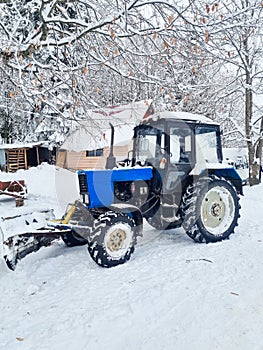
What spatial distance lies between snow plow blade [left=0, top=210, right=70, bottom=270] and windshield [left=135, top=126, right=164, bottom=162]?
6.20 feet

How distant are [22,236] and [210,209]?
2.89m

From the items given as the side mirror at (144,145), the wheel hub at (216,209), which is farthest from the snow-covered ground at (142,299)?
the side mirror at (144,145)

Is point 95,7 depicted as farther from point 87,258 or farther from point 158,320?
point 158,320

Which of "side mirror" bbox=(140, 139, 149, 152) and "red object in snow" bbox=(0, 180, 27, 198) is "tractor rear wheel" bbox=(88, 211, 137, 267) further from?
"red object in snow" bbox=(0, 180, 27, 198)

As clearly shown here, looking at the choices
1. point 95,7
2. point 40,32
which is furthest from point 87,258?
point 95,7

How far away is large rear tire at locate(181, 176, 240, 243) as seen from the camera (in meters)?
4.77

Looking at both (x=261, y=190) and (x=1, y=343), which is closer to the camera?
(x=1, y=343)

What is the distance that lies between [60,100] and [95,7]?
50.2 inches

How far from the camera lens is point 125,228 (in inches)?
167

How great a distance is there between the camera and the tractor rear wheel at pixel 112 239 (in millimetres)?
4008

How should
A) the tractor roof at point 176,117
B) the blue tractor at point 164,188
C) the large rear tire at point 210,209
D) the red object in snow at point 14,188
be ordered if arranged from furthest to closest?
the red object in snow at point 14,188 → the tractor roof at point 176,117 → the large rear tire at point 210,209 → the blue tractor at point 164,188

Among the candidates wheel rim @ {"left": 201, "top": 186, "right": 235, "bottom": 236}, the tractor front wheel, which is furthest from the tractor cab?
the tractor front wheel

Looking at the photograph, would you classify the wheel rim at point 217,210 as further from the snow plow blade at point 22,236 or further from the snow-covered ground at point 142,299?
the snow plow blade at point 22,236

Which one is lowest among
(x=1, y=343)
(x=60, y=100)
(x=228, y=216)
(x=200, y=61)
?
(x=1, y=343)
